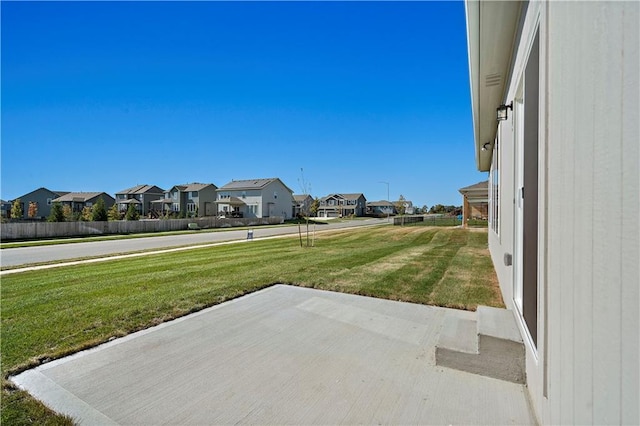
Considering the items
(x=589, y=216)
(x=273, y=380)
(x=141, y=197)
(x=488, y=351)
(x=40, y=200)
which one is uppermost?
(x=141, y=197)

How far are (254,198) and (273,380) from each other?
49614 millimetres

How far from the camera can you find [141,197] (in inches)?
2408

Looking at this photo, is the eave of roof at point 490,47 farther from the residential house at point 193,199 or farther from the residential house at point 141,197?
the residential house at point 141,197

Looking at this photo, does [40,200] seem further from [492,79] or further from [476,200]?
[492,79]

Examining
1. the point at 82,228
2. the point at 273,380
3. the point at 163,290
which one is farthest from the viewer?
the point at 82,228

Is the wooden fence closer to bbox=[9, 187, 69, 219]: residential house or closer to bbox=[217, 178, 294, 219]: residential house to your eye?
bbox=[217, 178, 294, 219]: residential house

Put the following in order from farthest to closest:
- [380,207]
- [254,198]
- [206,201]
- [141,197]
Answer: [380,207] → [141,197] → [206,201] → [254,198]

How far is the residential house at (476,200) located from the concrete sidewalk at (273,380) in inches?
613

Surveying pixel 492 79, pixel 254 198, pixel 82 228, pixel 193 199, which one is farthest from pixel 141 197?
pixel 492 79

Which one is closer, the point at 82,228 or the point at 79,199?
the point at 82,228

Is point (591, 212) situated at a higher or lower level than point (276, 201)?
lower

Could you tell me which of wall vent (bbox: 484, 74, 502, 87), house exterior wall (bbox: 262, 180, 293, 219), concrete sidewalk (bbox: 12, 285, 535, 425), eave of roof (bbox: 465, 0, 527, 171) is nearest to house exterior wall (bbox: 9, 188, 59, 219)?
house exterior wall (bbox: 262, 180, 293, 219)

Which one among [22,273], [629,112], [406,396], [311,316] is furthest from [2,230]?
[629,112]

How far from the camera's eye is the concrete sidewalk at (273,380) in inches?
93.6
